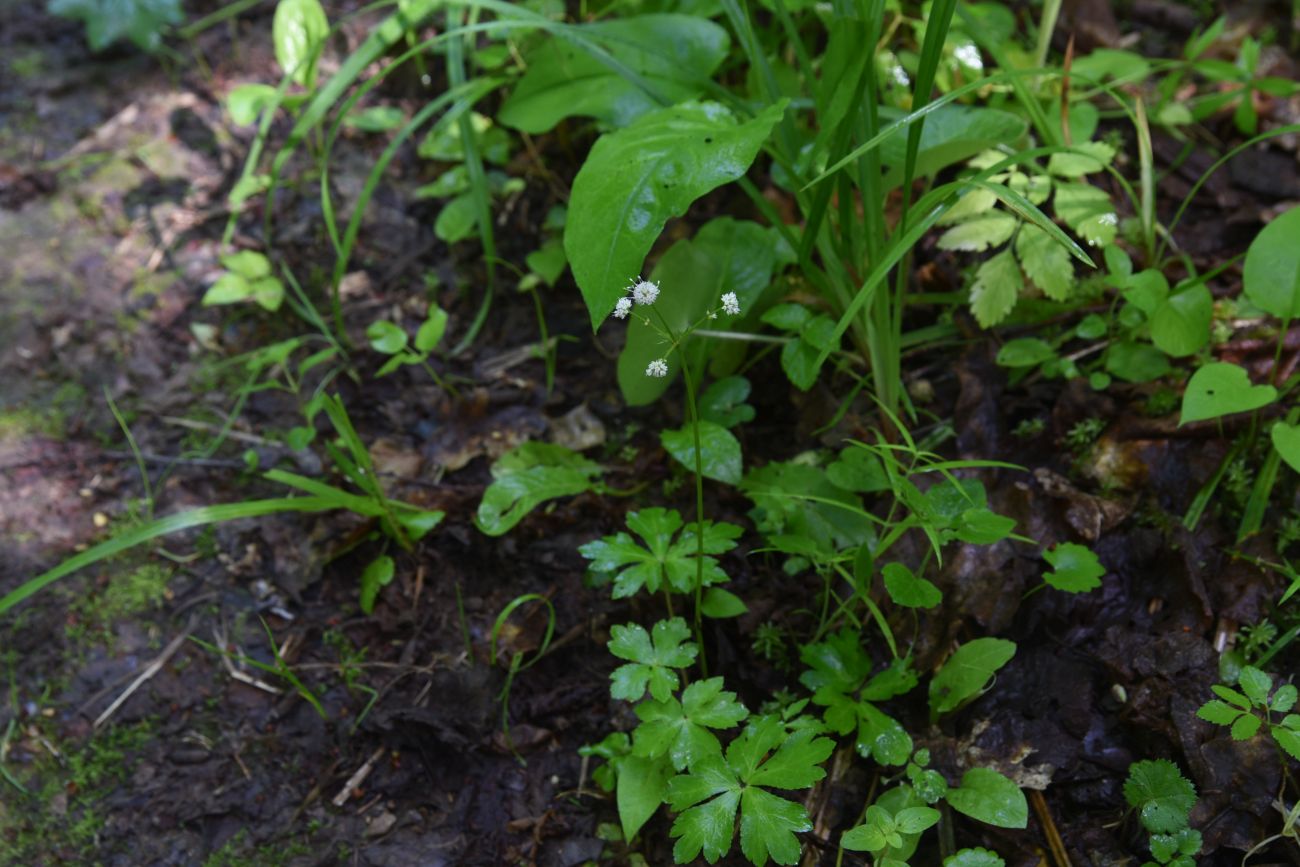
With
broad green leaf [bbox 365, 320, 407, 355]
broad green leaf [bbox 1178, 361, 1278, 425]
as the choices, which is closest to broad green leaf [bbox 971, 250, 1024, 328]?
broad green leaf [bbox 1178, 361, 1278, 425]

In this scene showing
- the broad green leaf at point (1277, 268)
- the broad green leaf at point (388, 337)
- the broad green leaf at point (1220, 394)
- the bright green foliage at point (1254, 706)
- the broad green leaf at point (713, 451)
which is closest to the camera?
the bright green foliage at point (1254, 706)

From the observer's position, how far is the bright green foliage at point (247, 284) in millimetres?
2240

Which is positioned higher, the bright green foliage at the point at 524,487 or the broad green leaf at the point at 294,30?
the broad green leaf at the point at 294,30

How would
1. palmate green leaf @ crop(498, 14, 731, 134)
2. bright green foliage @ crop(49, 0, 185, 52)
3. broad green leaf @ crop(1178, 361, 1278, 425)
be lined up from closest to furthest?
broad green leaf @ crop(1178, 361, 1278, 425) < palmate green leaf @ crop(498, 14, 731, 134) < bright green foliage @ crop(49, 0, 185, 52)

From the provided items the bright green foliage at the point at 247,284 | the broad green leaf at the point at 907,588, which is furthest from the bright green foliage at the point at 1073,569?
the bright green foliage at the point at 247,284

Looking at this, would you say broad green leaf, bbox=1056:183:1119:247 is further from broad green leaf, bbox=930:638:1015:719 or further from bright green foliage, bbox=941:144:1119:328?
broad green leaf, bbox=930:638:1015:719

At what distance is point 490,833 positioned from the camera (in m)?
1.57

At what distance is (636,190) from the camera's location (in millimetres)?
1410

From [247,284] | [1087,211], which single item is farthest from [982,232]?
[247,284]

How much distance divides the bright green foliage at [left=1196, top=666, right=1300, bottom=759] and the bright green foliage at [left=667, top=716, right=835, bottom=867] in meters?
0.54

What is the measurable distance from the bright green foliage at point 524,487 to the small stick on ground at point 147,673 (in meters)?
0.65

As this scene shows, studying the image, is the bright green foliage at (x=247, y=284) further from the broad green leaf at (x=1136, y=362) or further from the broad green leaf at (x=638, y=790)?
the broad green leaf at (x=1136, y=362)

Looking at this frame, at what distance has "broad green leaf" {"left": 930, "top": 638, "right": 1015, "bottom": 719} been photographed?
4.72ft

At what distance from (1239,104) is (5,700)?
3.02 metres
